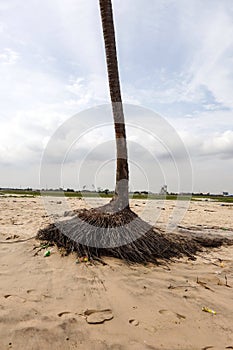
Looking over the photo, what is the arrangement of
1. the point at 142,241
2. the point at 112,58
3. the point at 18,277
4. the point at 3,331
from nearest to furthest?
the point at 3,331, the point at 18,277, the point at 142,241, the point at 112,58

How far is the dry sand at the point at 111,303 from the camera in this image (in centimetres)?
259

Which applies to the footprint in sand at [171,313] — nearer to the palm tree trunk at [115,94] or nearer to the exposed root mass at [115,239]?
the exposed root mass at [115,239]

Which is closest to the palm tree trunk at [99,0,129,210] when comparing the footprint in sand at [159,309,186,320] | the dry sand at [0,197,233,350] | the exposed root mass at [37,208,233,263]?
the exposed root mass at [37,208,233,263]

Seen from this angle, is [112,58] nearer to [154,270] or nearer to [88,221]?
[88,221]

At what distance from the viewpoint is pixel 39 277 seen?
3.90 metres

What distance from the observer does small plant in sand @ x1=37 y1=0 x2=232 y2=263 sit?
4.83 m

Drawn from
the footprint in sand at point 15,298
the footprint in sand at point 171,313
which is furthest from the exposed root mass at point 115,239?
the footprint in sand at point 171,313

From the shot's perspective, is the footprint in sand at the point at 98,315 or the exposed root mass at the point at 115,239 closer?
the footprint in sand at the point at 98,315

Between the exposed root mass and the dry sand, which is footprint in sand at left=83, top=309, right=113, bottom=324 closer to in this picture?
the dry sand

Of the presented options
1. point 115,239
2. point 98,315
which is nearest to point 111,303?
point 98,315

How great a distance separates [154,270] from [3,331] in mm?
2432

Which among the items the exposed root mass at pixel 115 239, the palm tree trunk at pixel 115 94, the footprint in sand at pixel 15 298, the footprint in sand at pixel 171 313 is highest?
the palm tree trunk at pixel 115 94

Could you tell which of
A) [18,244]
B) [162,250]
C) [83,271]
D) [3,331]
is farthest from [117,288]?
[18,244]

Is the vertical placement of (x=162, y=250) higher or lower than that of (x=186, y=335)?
higher
